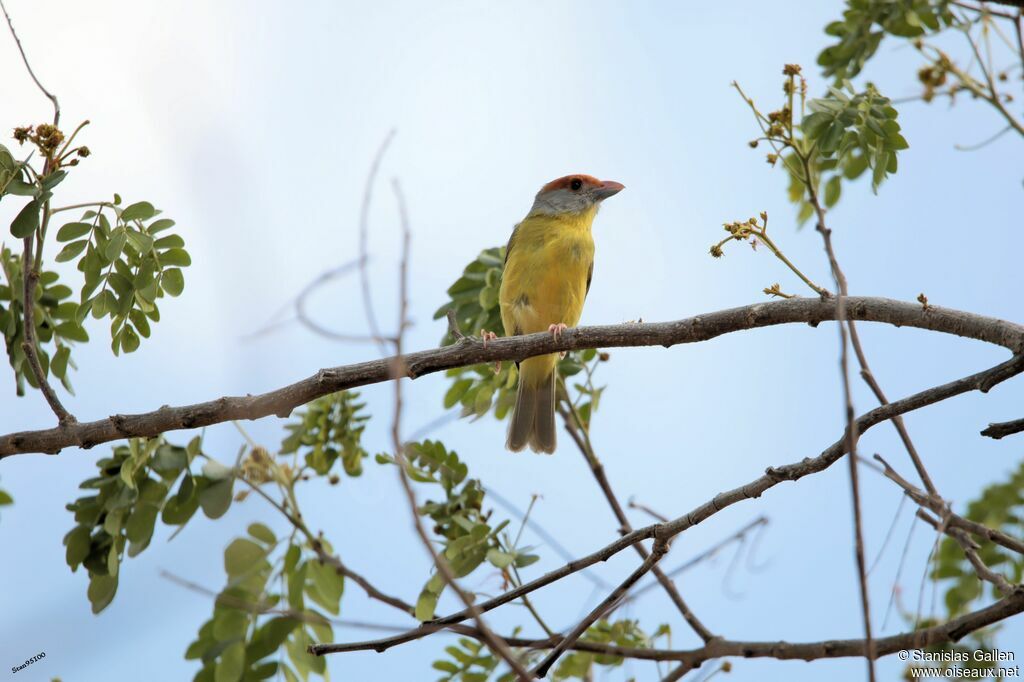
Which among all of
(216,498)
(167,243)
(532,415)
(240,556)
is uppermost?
(532,415)

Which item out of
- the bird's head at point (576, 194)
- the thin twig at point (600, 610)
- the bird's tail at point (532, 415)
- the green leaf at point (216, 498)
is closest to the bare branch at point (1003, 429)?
the thin twig at point (600, 610)

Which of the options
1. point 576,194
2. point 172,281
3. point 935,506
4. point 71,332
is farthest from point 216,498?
point 576,194

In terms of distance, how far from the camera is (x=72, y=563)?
3.66 m

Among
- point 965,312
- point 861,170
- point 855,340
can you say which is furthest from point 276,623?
point 861,170

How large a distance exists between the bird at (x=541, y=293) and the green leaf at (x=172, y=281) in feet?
5.99

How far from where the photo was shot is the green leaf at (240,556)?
3.84 meters

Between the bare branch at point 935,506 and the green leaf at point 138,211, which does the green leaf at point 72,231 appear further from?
the bare branch at point 935,506

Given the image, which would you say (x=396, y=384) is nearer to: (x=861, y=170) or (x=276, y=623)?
(x=276, y=623)

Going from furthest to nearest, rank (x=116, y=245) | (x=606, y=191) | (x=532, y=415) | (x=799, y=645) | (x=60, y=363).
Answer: (x=606, y=191) → (x=532, y=415) → (x=60, y=363) → (x=116, y=245) → (x=799, y=645)

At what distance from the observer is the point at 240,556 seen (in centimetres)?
387

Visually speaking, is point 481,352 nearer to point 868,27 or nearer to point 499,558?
point 499,558

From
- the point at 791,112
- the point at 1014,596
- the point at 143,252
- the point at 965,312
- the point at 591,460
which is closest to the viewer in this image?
the point at 1014,596

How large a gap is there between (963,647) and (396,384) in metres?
2.76

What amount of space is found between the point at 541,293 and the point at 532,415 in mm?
721
